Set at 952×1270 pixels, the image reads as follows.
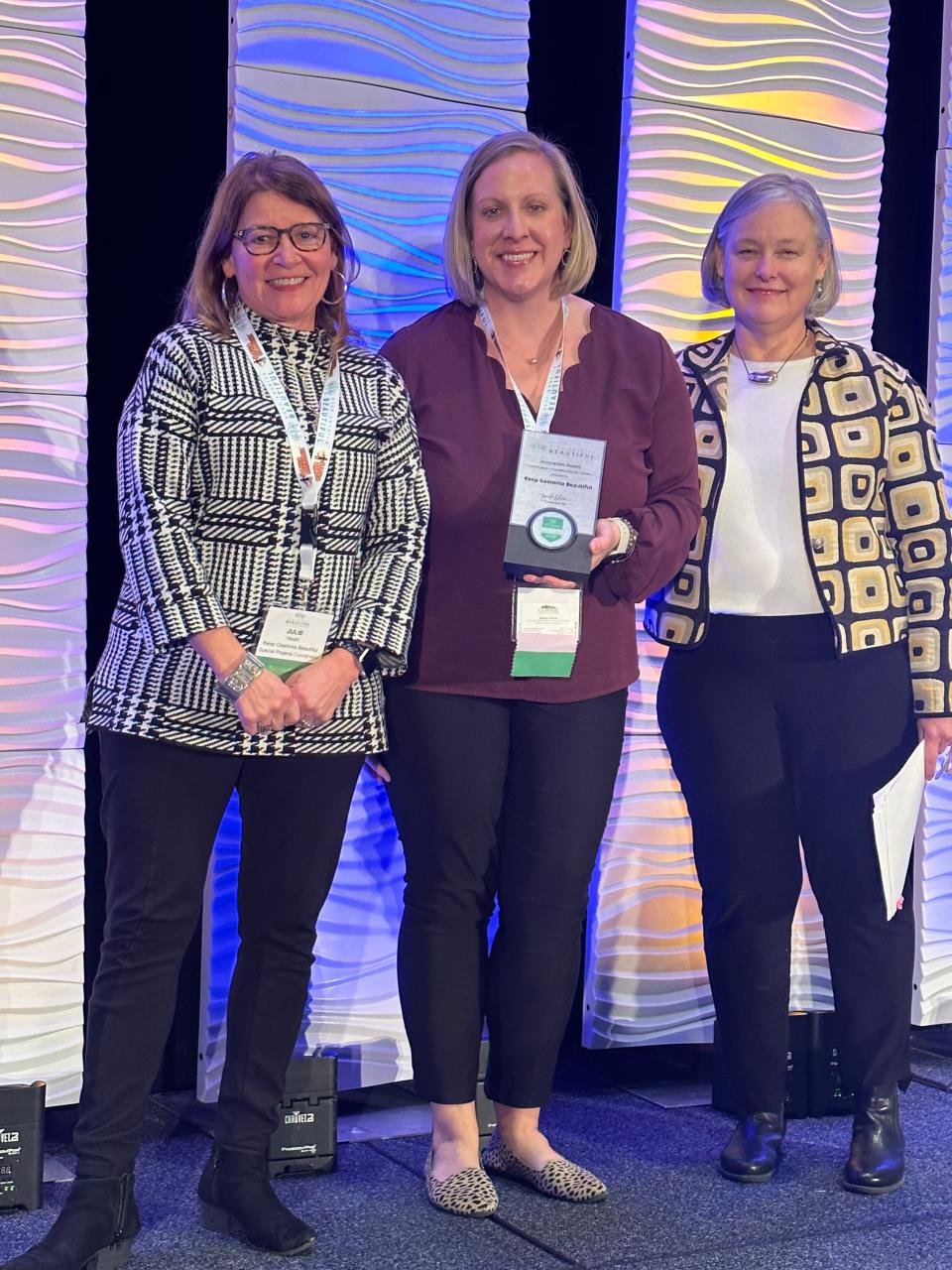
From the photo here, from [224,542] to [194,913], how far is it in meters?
0.53

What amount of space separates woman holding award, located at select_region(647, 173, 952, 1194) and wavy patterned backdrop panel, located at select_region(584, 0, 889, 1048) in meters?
0.46

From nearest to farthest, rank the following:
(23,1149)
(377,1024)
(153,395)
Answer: (153,395) < (23,1149) < (377,1024)

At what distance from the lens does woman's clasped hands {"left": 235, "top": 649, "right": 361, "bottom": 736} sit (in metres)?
1.95

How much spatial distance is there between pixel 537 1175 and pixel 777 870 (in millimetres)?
661

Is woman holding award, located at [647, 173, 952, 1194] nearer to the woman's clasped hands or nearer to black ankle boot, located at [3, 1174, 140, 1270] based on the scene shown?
the woman's clasped hands

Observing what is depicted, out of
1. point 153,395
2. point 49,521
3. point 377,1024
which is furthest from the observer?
point 377,1024

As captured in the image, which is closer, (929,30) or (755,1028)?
(755,1028)

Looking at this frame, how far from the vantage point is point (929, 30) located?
3.59 m

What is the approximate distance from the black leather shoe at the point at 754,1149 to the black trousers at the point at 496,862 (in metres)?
0.40

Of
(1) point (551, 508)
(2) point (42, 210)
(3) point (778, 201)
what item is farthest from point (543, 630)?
(2) point (42, 210)

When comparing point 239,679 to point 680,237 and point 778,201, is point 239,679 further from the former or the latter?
point 680,237

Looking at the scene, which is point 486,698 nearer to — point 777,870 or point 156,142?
→ point 777,870

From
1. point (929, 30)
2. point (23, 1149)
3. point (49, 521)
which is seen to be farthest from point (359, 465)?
point (929, 30)

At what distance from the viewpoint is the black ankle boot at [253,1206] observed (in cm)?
209
